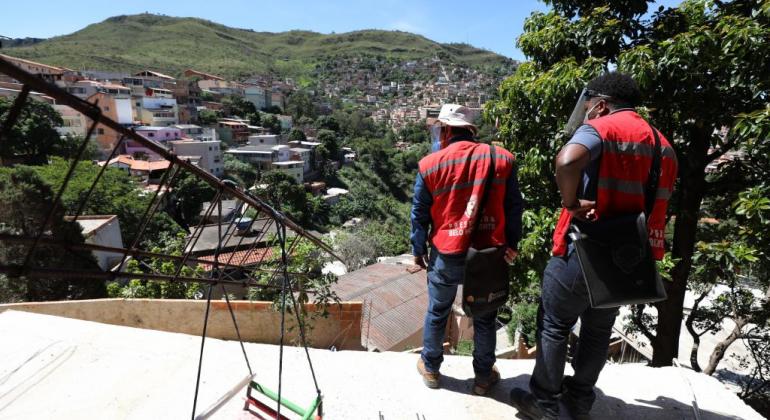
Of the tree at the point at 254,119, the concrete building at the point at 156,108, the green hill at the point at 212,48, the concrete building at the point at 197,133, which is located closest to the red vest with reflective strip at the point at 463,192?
the concrete building at the point at 197,133

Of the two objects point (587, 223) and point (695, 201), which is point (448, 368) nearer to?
point (587, 223)

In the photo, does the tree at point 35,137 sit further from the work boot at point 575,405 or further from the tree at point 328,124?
the tree at point 328,124

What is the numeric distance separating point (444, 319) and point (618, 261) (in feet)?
3.45

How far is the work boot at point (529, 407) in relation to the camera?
231 cm

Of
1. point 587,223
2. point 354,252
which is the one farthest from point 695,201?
point 354,252

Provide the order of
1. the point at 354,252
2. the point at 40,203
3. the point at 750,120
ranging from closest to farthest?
the point at 750,120 → the point at 40,203 → the point at 354,252

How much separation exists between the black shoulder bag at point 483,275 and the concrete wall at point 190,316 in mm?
2632

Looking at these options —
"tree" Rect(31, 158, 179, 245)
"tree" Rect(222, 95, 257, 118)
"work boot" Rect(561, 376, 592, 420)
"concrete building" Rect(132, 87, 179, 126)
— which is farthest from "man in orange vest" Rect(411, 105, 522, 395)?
"tree" Rect(222, 95, 257, 118)

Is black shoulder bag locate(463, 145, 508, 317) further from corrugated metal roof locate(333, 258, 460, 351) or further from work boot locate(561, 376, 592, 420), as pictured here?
corrugated metal roof locate(333, 258, 460, 351)

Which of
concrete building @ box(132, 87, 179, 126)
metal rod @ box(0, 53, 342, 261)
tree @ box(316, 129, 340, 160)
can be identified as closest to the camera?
metal rod @ box(0, 53, 342, 261)

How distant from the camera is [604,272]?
6.43ft

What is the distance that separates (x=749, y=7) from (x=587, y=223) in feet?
10.1

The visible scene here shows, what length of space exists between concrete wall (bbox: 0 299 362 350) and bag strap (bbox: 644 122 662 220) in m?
3.44

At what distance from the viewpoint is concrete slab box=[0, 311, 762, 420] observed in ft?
8.70
